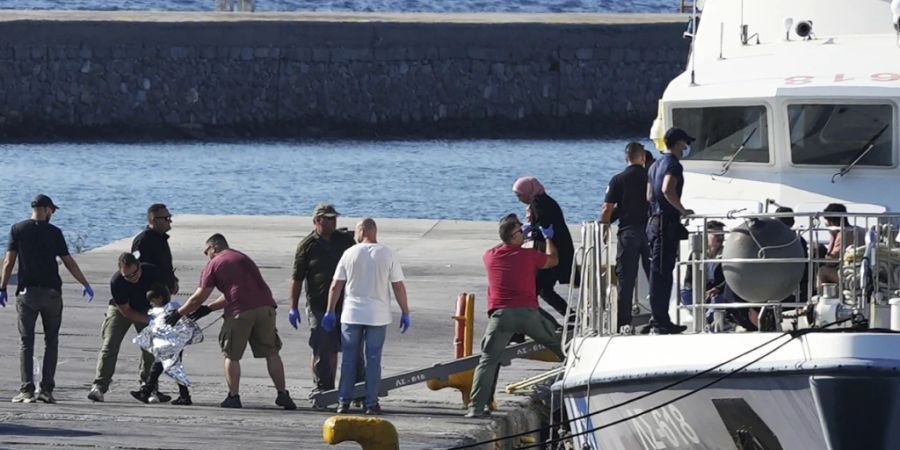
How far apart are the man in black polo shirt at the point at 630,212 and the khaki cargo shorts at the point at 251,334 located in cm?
254

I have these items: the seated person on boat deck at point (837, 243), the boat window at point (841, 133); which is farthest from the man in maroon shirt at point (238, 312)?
the seated person on boat deck at point (837, 243)

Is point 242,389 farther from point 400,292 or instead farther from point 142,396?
point 400,292

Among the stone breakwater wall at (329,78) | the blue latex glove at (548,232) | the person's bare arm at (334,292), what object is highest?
the blue latex glove at (548,232)

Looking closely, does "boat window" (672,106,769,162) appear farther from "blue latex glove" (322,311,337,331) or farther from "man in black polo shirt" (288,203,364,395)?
"blue latex glove" (322,311,337,331)

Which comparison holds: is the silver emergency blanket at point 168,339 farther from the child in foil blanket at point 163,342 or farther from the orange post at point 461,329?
the orange post at point 461,329

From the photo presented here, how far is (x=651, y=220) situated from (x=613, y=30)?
4813cm

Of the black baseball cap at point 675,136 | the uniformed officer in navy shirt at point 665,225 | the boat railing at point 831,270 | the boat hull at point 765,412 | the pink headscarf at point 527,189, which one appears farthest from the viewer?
the pink headscarf at point 527,189

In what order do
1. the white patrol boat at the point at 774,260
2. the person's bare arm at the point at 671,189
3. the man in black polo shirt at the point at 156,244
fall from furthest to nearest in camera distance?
the man in black polo shirt at the point at 156,244 < the person's bare arm at the point at 671,189 < the white patrol boat at the point at 774,260

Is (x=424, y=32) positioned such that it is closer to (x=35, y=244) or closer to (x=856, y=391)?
(x=35, y=244)

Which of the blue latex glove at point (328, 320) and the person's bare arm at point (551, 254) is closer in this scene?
the blue latex glove at point (328, 320)

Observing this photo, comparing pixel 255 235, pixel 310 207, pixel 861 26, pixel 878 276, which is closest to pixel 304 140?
pixel 310 207

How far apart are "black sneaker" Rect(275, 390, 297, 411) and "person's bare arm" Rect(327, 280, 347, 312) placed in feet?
2.62

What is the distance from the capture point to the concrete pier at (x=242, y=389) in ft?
43.8

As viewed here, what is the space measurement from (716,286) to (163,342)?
4.50 metres
